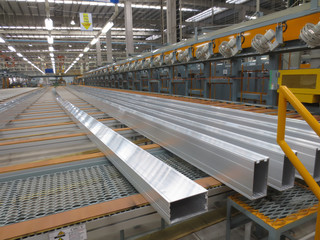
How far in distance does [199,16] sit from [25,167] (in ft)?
55.8

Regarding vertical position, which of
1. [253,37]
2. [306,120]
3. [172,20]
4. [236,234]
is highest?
[172,20]

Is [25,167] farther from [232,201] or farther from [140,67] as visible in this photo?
[140,67]

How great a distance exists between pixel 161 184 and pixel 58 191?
637mm

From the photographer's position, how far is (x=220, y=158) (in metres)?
1.24

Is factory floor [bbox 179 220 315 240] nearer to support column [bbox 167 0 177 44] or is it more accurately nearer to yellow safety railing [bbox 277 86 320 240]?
yellow safety railing [bbox 277 86 320 240]

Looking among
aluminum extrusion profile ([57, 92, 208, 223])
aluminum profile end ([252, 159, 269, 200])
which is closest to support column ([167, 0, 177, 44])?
aluminum extrusion profile ([57, 92, 208, 223])

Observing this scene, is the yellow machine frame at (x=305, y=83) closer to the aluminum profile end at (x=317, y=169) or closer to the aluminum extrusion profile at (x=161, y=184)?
the aluminum profile end at (x=317, y=169)

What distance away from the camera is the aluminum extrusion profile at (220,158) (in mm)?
1036

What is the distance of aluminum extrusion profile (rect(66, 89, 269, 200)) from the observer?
1.04m

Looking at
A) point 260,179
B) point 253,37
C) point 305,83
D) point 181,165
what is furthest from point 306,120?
point 253,37

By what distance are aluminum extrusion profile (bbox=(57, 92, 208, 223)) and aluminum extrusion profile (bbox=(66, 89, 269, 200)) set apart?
0.27 m

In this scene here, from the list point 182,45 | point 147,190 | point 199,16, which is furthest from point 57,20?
point 147,190

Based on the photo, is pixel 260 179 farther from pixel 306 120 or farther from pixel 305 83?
pixel 305 83

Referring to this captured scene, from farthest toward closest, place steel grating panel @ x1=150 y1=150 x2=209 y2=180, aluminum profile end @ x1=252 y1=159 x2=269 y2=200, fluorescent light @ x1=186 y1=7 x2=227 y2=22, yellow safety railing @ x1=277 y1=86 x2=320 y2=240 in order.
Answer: fluorescent light @ x1=186 y1=7 x2=227 y2=22, steel grating panel @ x1=150 y1=150 x2=209 y2=180, aluminum profile end @ x1=252 y1=159 x2=269 y2=200, yellow safety railing @ x1=277 y1=86 x2=320 y2=240
